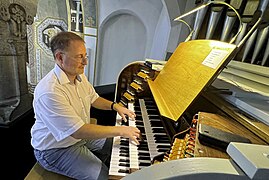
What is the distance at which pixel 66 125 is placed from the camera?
51.0 inches

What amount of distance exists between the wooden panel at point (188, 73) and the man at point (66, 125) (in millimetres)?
323

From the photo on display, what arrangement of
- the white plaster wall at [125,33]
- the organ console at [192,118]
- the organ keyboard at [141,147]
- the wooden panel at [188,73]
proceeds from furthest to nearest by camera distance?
the white plaster wall at [125,33] → the organ keyboard at [141,147] → the wooden panel at [188,73] → the organ console at [192,118]

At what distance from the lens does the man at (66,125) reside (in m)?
1.30

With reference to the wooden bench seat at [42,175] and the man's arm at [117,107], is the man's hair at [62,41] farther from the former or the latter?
the wooden bench seat at [42,175]

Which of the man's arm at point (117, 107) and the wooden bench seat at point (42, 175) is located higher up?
the man's arm at point (117, 107)

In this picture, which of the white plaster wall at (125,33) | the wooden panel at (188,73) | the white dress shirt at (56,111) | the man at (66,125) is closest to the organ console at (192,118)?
the wooden panel at (188,73)

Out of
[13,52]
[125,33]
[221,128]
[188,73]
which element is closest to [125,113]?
[188,73]

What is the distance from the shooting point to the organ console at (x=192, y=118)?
50cm

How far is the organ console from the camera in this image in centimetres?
50

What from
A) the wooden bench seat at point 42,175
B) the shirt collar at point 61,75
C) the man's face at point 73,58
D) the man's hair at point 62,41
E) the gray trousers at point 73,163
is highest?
the man's hair at point 62,41

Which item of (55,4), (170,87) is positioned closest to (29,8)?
(55,4)

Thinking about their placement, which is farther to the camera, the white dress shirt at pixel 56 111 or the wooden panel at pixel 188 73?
the white dress shirt at pixel 56 111

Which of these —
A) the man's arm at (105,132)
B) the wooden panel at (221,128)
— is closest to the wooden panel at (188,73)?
the wooden panel at (221,128)

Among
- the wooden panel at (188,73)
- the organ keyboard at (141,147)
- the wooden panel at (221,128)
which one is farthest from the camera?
the organ keyboard at (141,147)
